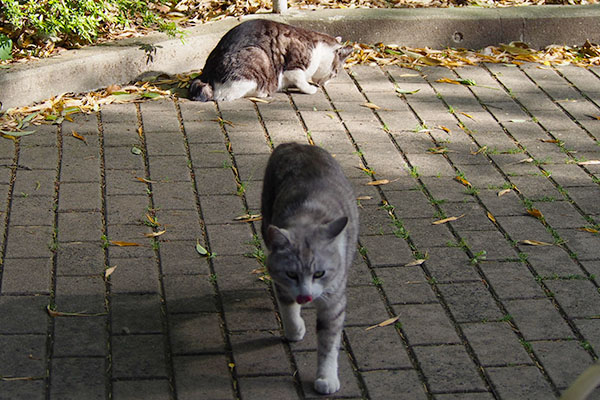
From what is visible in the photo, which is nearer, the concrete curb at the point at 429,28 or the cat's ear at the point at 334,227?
the cat's ear at the point at 334,227

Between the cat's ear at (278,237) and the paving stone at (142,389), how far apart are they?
33.8 inches

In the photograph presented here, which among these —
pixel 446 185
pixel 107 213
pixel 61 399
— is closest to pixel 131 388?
pixel 61 399

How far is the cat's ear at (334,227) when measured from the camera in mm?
3699

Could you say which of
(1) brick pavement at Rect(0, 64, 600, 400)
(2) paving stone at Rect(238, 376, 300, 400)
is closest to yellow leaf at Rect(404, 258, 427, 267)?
(1) brick pavement at Rect(0, 64, 600, 400)

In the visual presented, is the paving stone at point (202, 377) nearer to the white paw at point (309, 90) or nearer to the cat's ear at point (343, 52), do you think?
the white paw at point (309, 90)

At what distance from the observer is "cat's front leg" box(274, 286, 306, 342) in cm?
408

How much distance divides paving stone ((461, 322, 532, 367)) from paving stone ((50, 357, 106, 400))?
6.12ft

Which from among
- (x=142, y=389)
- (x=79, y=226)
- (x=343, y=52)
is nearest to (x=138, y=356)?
(x=142, y=389)

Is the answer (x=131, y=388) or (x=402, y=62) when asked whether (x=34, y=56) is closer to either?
(x=402, y=62)

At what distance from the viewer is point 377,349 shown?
167 inches

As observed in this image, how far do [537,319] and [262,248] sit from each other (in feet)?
5.46

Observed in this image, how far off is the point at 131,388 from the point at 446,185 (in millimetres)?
2951

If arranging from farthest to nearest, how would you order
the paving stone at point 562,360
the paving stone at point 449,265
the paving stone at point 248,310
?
the paving stone at point 449,265
the paving stone at point 248,310
the paving stone at point 562,360

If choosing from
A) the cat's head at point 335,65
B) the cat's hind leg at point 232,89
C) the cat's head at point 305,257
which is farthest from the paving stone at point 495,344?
the cat's head at point 335,65
